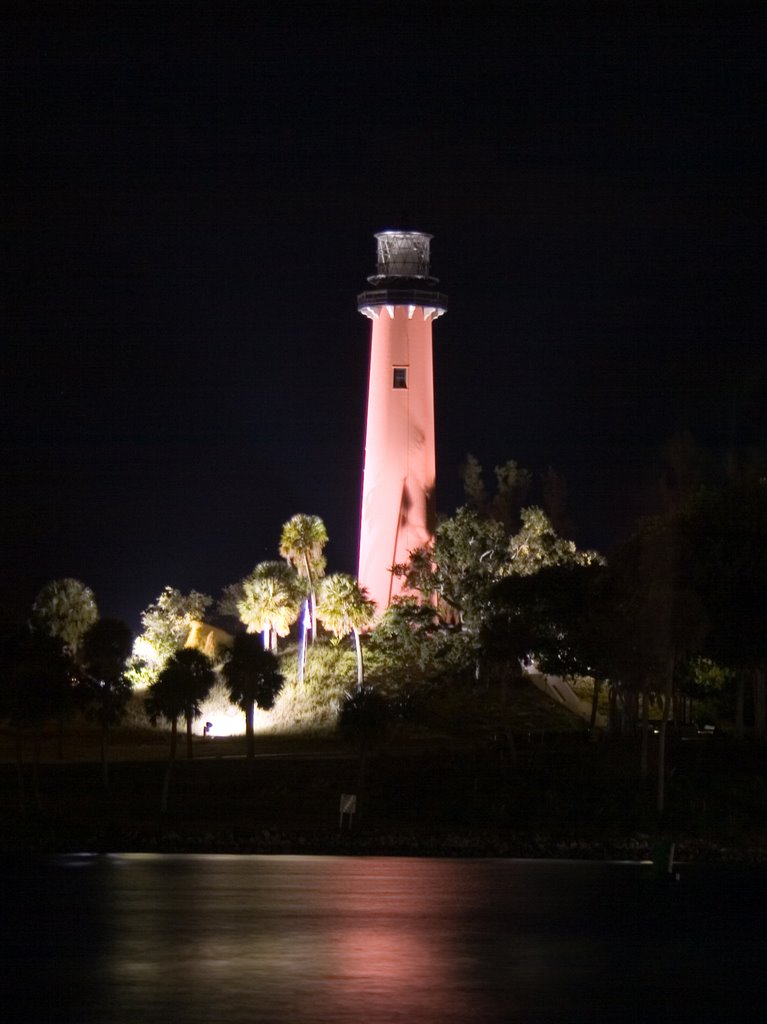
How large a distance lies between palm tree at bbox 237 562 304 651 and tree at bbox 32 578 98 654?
8.18 metres

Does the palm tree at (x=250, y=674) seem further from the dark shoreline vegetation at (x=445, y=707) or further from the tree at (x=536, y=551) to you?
the tree at (x=536, y=551)

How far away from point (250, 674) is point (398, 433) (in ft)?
63.0

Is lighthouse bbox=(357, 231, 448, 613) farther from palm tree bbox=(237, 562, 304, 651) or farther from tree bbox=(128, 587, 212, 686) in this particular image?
tree bbox=(128, 587, 212, 686)

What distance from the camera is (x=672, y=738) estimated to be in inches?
2697

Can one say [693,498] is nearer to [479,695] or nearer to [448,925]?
[479,695]

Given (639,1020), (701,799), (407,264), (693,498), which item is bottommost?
(639,1020)

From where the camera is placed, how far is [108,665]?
64.2 m

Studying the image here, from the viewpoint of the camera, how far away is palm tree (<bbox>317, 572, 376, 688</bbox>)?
7619 cm

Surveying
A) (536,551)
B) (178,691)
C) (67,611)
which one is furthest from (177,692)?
(67,611)

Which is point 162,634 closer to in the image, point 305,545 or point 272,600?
point 305,545

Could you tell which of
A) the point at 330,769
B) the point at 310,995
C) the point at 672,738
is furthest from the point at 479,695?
the point at 310,995

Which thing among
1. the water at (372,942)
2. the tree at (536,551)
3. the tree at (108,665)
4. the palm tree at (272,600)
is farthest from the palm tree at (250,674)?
the water at (372,942)

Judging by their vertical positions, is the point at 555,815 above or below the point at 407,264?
below

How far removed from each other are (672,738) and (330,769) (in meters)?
15.6
